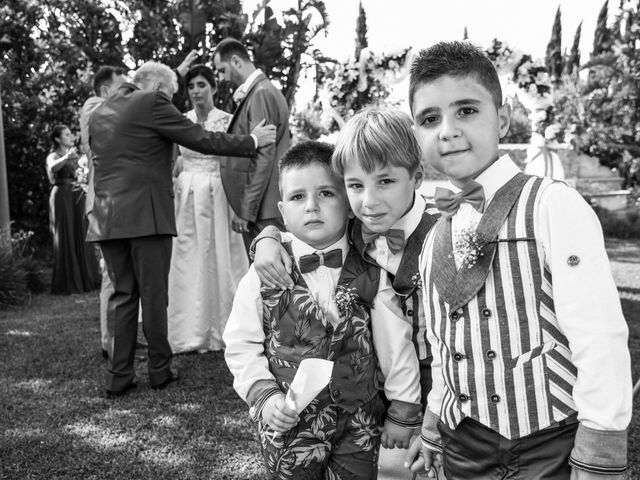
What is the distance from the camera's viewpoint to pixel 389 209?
5.66ft

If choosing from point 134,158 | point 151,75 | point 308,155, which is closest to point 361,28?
point 151,75

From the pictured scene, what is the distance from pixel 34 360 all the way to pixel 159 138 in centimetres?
238

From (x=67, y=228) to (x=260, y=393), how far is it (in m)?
8.30

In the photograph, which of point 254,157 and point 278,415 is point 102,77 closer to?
point 254,157

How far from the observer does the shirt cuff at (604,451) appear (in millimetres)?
1230

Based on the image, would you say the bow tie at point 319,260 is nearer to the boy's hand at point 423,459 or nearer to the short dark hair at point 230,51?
the boy's hand at point 423,459

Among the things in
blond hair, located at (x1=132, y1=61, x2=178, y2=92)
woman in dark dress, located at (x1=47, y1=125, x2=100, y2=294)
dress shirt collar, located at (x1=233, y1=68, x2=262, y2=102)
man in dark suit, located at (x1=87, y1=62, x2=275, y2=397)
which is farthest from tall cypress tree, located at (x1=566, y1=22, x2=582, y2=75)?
man in dark suit, located at (x1=87, y1=62, x2=275, y2=397)

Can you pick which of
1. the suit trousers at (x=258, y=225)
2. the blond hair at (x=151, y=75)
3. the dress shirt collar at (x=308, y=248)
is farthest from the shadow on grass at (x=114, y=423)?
the blond hair at (x=151, y=75)

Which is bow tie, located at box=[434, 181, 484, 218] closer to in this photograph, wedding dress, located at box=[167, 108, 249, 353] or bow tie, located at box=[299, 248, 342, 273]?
bow tie, located at box=[299, 248, 342, 273]

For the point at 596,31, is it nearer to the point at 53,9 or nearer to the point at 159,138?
the point at 53,9

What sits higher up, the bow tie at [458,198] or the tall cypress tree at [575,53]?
the tall cypress tree at [575,53]

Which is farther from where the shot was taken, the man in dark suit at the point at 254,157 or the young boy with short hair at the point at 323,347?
the man in dark suit at the point at 254,157

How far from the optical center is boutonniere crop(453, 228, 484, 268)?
1.40 metres

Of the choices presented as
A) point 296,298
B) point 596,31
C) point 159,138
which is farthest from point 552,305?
point 596,31
